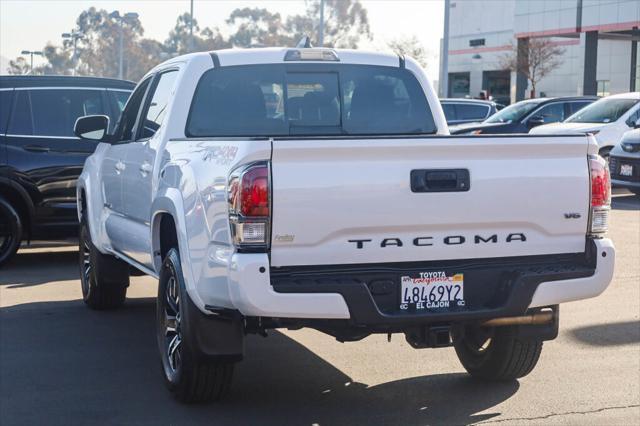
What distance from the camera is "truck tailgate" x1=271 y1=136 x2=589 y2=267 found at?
513 cm

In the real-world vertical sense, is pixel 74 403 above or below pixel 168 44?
below

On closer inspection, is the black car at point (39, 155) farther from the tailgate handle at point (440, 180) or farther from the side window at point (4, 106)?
the tailgate handle at point (440, 180)

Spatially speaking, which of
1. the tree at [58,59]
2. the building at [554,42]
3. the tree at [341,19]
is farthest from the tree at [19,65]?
the building at [554,42]

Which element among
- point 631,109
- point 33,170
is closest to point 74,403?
point 33,170

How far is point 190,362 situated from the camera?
228 inches

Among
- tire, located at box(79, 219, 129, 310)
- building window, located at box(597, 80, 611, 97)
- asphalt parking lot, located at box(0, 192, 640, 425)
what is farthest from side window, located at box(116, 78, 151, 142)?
building window, located at box(597, 80, 611, 97)

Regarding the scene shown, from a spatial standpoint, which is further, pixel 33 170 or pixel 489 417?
pixel 33 170

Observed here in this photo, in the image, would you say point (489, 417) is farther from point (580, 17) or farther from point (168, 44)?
point (168, 44)

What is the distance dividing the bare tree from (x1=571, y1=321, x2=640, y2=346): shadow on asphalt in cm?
5256

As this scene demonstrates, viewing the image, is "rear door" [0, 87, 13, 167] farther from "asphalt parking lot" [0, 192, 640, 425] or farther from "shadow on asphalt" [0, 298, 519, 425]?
"shadow on asphalt" [0, 298, 519, 425]

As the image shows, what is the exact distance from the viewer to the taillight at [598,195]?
5652 mm

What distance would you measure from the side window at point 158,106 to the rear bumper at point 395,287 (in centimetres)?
225

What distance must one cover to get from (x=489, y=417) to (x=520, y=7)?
54432mm

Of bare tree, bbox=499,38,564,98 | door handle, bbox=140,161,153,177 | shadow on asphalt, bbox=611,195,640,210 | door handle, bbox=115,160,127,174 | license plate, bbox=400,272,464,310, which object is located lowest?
shadow on asphalt, bbox=611,195,640,210
